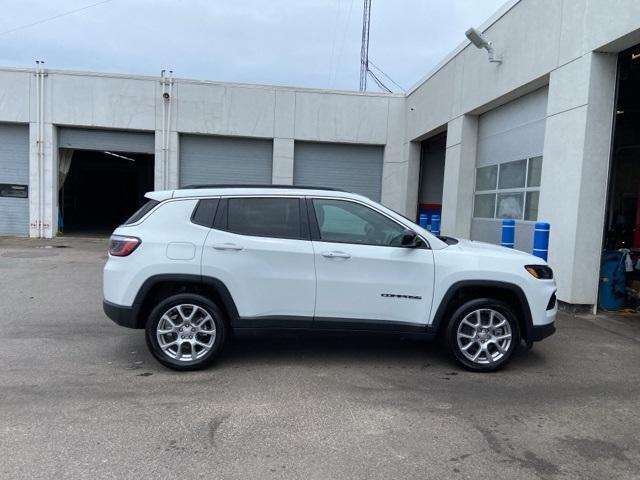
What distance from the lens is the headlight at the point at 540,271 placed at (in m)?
5.12

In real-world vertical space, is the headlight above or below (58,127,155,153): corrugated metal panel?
below

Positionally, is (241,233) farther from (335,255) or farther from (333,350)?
(333,350)

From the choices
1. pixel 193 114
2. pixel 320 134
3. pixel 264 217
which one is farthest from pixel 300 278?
pixel 193 114

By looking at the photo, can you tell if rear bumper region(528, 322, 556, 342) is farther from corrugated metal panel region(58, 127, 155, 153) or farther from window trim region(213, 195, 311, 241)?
corrugated metal panel region(58, 127, 155, 153)

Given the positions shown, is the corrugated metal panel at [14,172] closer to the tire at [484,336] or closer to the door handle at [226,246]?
the door handle at [226,246]

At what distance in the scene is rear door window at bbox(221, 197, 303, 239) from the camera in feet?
16.6

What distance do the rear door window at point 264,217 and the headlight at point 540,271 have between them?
2288 mm

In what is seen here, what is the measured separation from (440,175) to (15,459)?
16149 millimetres

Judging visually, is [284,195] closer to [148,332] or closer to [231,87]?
[148,332]

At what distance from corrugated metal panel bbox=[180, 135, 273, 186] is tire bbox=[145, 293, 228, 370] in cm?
1351

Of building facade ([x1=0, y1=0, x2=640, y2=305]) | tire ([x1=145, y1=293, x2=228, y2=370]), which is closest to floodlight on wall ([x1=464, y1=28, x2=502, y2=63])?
building facade ([x1=0, y1=0, x2=640, y2=305])

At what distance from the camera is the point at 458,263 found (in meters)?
5.03

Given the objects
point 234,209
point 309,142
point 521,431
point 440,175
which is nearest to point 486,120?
point 440,175

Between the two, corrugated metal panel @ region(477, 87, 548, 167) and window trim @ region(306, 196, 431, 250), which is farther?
corrugated metal panel @ region(477, 87, 548, 167)
